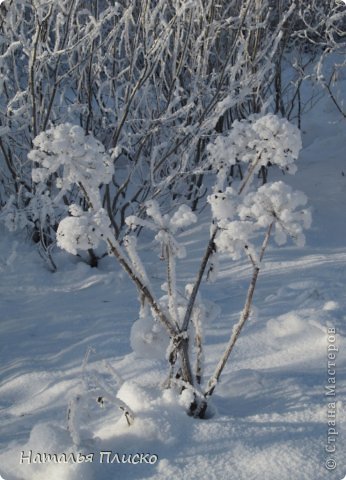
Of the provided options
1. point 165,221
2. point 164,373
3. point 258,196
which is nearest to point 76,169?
point 165,221

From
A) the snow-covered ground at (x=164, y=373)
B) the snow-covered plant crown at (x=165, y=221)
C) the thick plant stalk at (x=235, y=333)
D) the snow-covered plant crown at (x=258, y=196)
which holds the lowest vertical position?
the snow-covered ground at (x=164, y=373)

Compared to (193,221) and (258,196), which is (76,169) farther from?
(258,196)

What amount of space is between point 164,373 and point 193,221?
30.9 inches

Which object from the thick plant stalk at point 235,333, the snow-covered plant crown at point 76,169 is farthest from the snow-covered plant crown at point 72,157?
the thick plant stalk at point 235,333

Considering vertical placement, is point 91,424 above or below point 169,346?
below

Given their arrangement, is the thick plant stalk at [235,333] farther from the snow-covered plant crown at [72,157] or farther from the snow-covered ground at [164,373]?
the snow-covered plant crown at [72,157]

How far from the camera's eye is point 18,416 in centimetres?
228

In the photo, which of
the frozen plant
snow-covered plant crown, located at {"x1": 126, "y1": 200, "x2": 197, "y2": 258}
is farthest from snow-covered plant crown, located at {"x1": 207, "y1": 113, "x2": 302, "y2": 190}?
snow-covered plant crown, located at {"x1": 126, "y1": 200, "x2": 197, "y2": 258}

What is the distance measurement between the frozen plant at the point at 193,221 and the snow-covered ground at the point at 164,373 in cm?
12

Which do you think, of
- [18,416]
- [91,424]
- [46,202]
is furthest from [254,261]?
[46,202]

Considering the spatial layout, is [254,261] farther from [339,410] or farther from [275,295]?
[275,295]

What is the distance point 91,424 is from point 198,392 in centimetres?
45

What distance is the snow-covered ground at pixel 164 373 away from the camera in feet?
5.86

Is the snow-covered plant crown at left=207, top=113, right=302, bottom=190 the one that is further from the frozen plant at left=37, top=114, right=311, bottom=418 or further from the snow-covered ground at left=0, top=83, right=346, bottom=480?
the snow-covered ground at left=0, top=83, right=346, bottom=480
